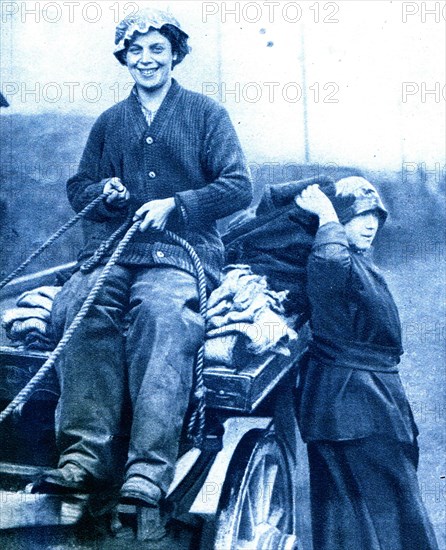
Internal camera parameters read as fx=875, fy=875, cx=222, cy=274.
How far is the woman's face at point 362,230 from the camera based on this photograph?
11.5 feet

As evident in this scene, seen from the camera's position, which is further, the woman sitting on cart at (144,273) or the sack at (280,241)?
the sack at (280,241)

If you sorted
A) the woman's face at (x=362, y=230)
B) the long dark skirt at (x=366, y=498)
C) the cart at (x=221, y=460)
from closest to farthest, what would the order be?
the cart at (x=221, y=460), the long dark skirt at (x=366, y=498), the woman's face at (x=362, y=230)

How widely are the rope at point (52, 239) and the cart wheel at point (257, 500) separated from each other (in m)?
1.08

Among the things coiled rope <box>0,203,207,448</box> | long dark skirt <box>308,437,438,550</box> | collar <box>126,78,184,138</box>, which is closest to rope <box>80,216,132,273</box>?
coiled rope <box>0,203,207,448</box>

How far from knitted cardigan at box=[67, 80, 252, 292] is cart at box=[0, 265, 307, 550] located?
0.48 meters

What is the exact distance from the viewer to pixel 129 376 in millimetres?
3180

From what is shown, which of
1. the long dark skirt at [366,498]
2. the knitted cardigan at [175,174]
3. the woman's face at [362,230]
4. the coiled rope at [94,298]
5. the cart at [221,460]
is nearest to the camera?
the cart at [221,460]

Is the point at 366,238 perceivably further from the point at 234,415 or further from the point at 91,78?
the point at 91,78

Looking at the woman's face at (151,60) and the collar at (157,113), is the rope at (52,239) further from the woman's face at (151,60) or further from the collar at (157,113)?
the woman's face at (151,60)

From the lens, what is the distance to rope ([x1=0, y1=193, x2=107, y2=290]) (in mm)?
3445

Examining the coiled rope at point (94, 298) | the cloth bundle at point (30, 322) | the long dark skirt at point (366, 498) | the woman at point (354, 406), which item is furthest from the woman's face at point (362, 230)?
the cloth bundle at point (30, 322)

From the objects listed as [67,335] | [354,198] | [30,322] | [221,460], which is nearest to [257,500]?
[221,460]

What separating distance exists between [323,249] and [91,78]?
1205mm

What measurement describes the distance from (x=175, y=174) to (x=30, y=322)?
803 millimetres
